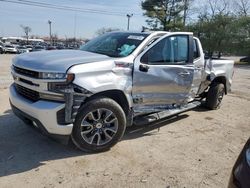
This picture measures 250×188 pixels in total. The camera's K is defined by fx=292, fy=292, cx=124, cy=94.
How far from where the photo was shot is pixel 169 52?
5.40 metres

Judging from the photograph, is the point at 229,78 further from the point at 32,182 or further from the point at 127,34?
the point at 32,182

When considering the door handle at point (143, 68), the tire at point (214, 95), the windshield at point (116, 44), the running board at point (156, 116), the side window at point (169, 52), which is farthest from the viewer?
the tire at point (214, 95)

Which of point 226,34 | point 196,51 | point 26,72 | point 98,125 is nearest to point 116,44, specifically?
point 98,125

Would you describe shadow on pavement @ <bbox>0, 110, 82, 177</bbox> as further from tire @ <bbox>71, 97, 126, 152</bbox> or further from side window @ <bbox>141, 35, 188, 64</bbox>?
side window @ <bbox>141, 35, 188, 64</bbox>

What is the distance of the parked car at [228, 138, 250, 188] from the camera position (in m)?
2.00

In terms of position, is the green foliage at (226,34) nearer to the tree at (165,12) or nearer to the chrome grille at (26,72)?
the tree at (165,12)

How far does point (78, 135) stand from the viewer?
420 cm

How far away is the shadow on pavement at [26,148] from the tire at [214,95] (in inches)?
93.3

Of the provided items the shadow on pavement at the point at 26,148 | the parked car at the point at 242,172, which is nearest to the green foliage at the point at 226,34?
the shadow on pavement at the point at 26,148

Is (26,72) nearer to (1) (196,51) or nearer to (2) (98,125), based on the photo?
(2) (98,125)

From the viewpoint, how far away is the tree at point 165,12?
45.2m

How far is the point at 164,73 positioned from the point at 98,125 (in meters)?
1.59

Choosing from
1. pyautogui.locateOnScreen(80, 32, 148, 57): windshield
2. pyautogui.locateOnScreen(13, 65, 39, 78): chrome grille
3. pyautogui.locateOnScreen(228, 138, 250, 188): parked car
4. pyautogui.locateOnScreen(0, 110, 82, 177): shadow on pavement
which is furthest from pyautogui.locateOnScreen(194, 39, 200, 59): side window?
pyautogui.locateOnScreen(228, 138, 250, 188): parked car

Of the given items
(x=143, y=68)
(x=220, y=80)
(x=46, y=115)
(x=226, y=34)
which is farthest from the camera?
(x=226, y=34)
